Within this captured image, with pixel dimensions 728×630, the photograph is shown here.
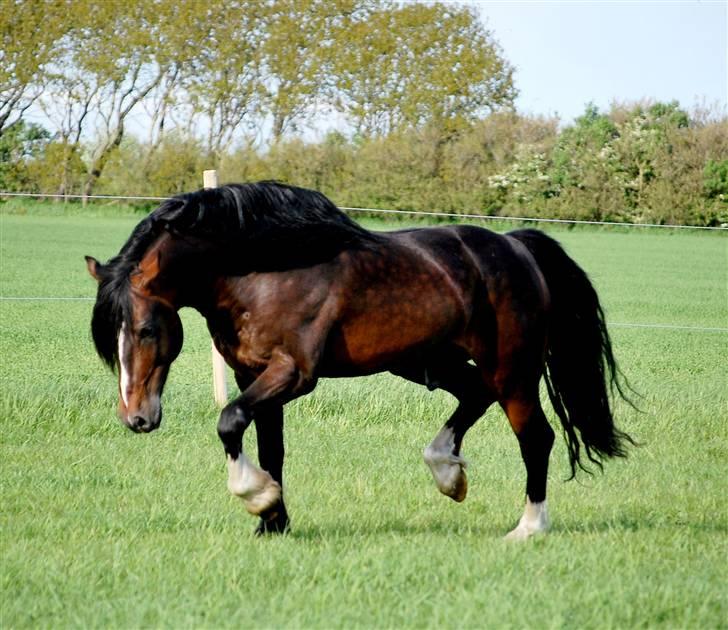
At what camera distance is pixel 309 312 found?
528cm

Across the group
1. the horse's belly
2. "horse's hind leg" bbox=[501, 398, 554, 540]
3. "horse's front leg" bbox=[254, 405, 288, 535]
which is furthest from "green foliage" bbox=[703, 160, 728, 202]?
"horse's front leg" bbox=[254, 405, 288, 535]

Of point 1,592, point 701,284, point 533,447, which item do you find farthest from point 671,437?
point 701,284

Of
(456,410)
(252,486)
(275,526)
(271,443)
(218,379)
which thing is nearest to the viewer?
(252,486)

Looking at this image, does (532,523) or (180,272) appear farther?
(532,523)

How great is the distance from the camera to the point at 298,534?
5543 mm

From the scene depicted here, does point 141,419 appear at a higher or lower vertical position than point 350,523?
higher

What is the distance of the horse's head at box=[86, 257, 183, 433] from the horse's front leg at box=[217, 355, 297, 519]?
35 cm

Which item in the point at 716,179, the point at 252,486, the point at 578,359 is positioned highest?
the point at 716,179

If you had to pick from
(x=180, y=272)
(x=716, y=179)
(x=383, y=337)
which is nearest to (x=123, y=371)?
(x=180, y=272)

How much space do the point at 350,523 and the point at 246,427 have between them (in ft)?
3.32

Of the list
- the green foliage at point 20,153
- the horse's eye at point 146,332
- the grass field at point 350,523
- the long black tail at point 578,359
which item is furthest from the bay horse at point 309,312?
the green foliage at point 20,153

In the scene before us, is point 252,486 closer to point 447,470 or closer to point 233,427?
point 233,427

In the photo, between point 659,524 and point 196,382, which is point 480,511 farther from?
point 196,382

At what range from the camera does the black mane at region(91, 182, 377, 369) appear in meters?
5.14
